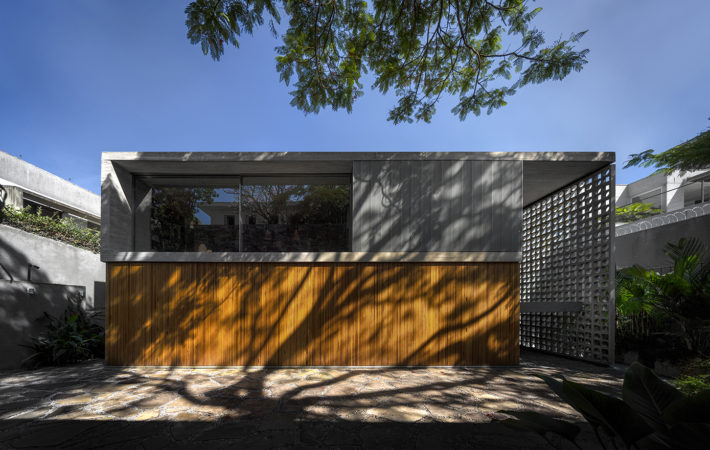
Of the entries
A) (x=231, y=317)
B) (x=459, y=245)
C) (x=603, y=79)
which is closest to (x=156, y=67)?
(x=231, y=317)

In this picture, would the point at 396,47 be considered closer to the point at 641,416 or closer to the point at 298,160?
the point at 298,160

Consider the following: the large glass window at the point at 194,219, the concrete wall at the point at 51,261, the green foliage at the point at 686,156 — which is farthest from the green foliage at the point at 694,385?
the concrete wall at the point at 51,261

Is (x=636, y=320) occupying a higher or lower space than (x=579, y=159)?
lower

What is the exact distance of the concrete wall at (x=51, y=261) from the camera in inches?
261

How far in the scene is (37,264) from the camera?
7195mm

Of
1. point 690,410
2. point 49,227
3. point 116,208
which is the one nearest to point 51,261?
point 49,227

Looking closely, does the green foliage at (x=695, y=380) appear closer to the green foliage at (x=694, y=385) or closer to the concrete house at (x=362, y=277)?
the green foliage at (x=694, y=385)

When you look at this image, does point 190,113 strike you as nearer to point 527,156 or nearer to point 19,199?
point 19,199

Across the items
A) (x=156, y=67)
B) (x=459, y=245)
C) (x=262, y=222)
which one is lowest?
(x=459, y=245)

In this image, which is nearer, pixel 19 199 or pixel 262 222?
pixel 262 222

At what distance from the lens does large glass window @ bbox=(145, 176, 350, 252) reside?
5516mm

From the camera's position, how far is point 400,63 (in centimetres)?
562

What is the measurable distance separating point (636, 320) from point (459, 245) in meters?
3.61

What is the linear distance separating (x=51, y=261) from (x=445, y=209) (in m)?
9.70
